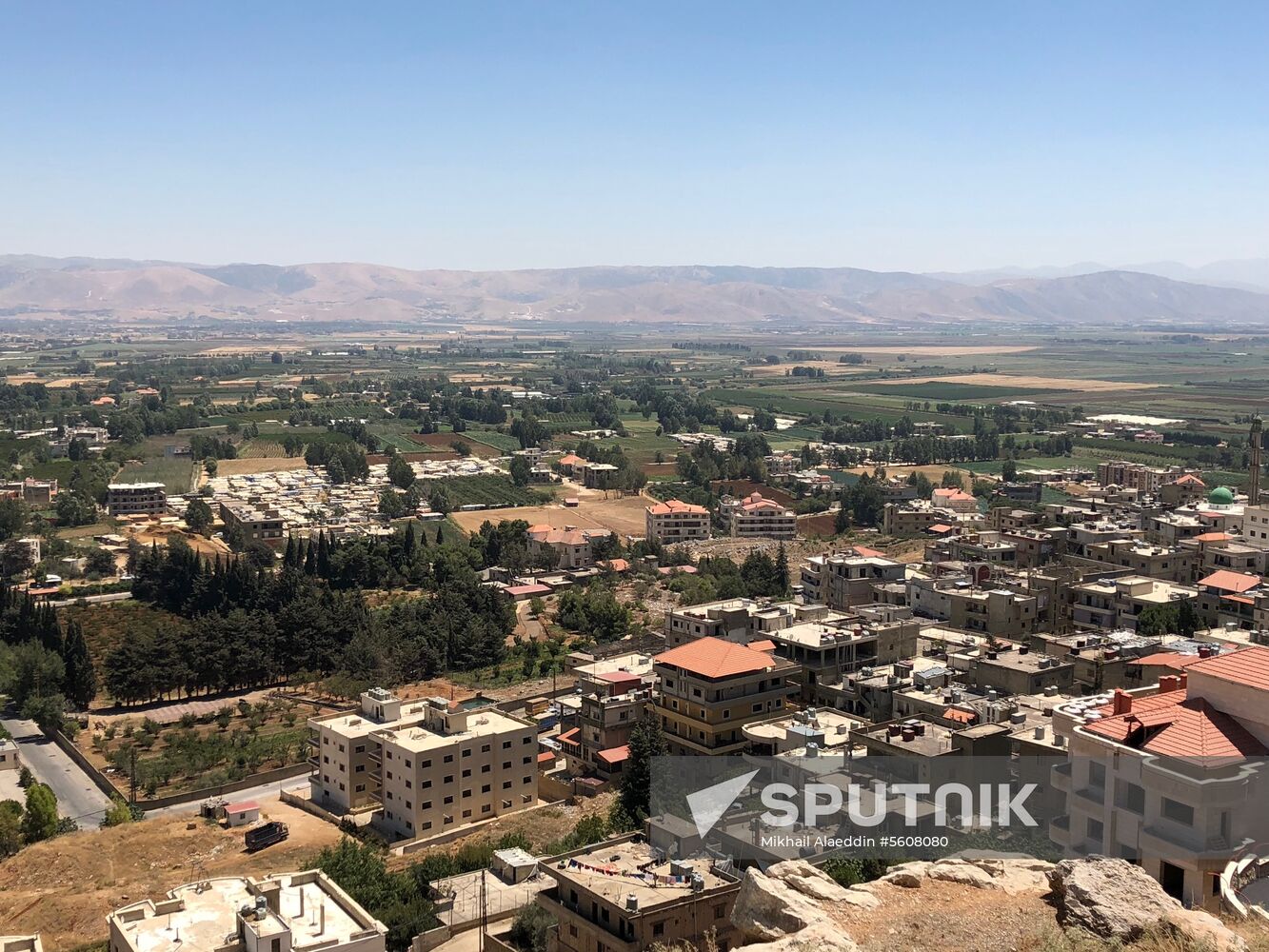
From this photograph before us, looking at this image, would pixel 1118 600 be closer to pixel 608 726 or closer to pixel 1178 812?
pixel 608 726

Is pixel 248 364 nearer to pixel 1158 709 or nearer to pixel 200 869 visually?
pixel 200 869

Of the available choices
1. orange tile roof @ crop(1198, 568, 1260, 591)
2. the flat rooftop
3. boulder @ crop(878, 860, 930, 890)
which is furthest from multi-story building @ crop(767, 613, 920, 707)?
boulder @ crop(878, 860, 930, 890)

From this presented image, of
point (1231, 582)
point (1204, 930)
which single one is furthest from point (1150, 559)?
point (1204, 930)

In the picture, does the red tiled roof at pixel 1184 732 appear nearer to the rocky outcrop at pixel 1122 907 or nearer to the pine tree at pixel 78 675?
the rocky outcrop at pixel 1122 907

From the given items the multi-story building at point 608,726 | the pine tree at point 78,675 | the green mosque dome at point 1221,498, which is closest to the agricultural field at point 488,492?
the pine tree at point 78,675

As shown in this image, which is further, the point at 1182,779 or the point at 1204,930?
the point at 1182,779
